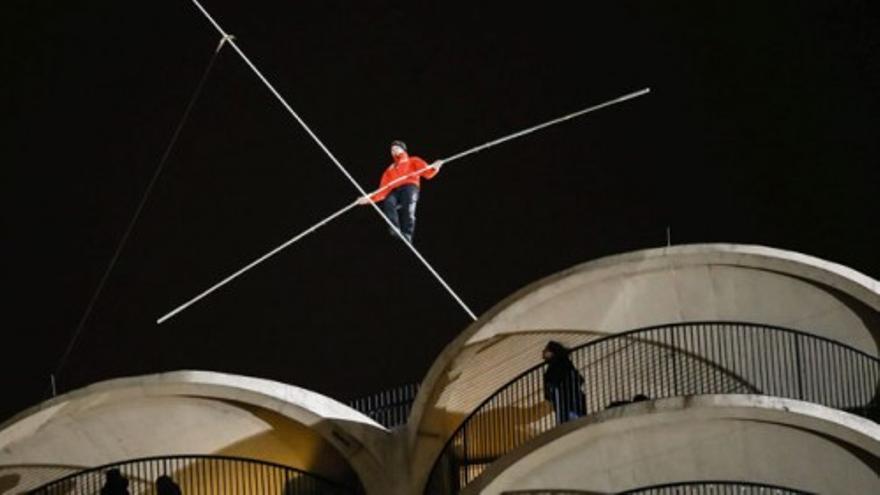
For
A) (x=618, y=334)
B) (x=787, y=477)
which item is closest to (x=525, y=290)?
(x=618, y=334)

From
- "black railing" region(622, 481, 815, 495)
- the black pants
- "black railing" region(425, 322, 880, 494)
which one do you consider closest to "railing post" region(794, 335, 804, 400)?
"black railing" region(425, 322, 880, 494)

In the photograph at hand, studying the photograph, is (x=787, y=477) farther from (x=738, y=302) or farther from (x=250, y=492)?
(x=250, y=492)

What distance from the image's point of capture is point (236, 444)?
4400 cm

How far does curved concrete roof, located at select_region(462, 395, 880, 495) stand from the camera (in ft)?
129

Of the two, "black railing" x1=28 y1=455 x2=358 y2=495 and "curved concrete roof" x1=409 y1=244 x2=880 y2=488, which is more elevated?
"curved concrete roof" x1=409 y1=244 x2=880 y2=488

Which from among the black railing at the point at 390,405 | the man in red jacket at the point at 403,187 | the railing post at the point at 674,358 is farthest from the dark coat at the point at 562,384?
the man in red jacket at the point at 403,187

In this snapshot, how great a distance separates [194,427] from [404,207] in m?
5.08

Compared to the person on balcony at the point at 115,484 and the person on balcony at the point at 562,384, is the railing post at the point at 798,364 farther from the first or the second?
the person on balcony at the point at 115,484

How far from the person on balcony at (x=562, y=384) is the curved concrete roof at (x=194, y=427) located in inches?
115

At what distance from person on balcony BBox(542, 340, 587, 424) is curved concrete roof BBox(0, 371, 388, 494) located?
2.92 meters

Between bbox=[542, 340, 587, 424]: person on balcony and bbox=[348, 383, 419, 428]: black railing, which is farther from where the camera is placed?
bbox=[348, 383, 419, 428]: black railing

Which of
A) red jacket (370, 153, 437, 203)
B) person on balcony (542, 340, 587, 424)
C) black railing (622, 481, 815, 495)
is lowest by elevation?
black railing (622, 481, 815, 495)

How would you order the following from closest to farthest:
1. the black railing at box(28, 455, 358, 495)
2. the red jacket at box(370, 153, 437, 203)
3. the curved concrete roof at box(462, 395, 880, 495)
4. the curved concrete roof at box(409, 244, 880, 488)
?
the curved concrete roof at box(462, 395, 880, 495) < the curved concrete roof at box(409, 244, 880, 488) < the black railing at box(28, 455, 358, 495) < the red jacket at box(370, 153, 437, 203)

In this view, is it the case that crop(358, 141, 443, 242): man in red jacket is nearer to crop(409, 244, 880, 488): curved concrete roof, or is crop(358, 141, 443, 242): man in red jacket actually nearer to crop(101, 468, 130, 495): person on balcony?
crop(409, 244, 880, 488): curved concrete roof
